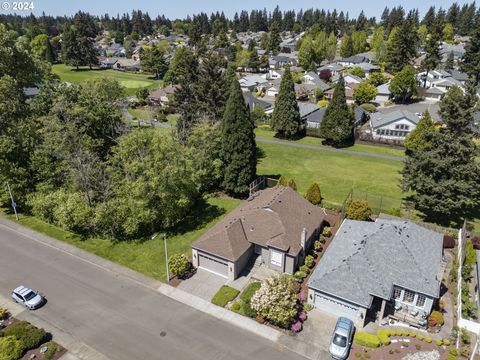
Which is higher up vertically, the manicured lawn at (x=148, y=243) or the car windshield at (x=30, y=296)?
the car windshield at (x=30, y=296)

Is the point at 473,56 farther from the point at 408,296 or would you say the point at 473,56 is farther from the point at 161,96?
the point at 408,296

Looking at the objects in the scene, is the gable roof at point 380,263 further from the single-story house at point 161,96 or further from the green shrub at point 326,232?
the single-story house at point 161,96

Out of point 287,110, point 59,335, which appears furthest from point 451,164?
point 59,335

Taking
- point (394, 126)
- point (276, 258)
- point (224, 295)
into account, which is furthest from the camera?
point (394, 126)

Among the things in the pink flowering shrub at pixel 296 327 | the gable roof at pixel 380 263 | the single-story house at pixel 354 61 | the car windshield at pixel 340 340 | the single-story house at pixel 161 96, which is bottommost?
the pink flowering shrub at pixel 296 327

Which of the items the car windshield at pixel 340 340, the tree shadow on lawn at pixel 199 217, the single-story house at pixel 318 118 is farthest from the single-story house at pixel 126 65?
the car windshield at pixel 340 340

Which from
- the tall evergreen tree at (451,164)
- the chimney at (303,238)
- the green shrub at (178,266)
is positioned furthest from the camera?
the tall evergreen tree at (451,164)
